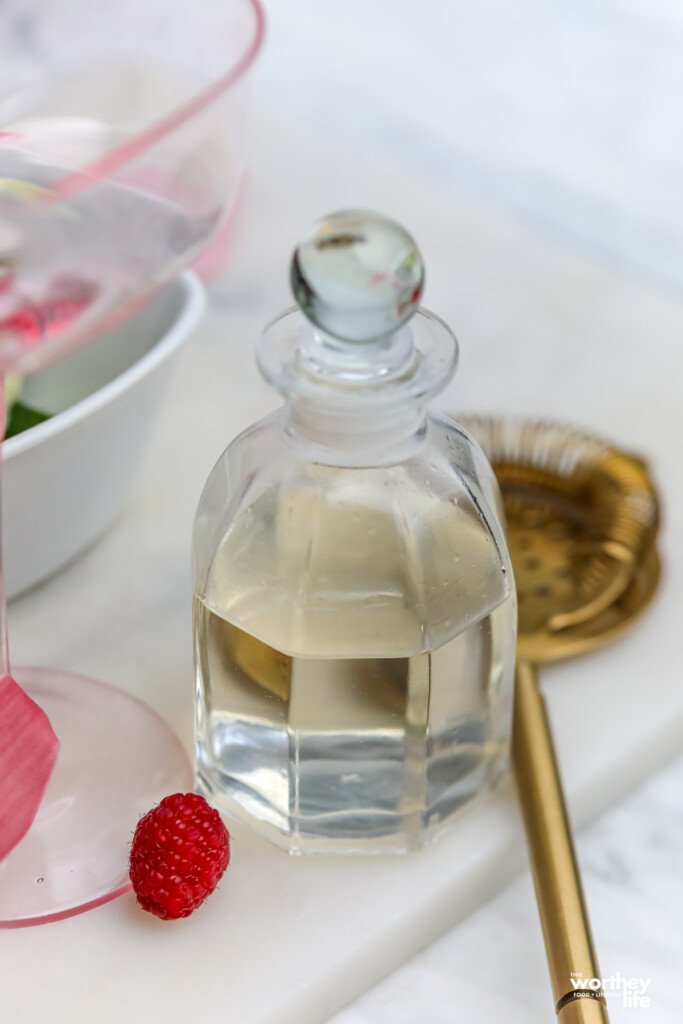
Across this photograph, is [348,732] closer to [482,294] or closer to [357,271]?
[357,271]

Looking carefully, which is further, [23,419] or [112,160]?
[23,419]

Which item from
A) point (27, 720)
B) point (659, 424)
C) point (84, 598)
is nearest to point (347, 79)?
point (659, 424)

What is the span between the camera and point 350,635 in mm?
438

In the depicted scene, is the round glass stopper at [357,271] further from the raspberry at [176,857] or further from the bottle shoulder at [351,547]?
the raspberry at [176,857]

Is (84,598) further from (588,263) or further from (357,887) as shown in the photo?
(588,263)

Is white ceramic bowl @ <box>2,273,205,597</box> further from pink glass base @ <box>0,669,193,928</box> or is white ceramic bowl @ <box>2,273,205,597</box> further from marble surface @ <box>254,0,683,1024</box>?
marble surface @ <box>254,0,683,1024</box>

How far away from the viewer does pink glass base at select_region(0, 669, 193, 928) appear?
1.52ft

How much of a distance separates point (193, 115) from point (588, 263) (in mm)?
504

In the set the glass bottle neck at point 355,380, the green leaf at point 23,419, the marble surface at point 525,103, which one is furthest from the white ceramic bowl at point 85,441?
the marble surface at point 525,103

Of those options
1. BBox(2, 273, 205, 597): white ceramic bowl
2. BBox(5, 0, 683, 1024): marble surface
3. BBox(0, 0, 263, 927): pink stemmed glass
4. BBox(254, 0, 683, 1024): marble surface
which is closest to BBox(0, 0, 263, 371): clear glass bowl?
BBox(0, 0, 263, 927): pink stemmed glass

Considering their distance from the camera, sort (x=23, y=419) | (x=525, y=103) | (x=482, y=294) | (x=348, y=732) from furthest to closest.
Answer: (x=525, y=103)
(x=482, y=294)
(x=23, y=419)
(x=348, y=732)

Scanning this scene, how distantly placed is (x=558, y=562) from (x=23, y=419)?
0.24m

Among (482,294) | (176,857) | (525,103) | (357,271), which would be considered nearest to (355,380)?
(357,271)

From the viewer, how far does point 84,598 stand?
0.58 m
